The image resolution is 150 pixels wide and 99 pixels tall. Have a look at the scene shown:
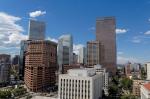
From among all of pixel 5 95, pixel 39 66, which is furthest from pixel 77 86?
pixel 39 66

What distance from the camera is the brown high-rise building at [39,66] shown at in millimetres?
142375

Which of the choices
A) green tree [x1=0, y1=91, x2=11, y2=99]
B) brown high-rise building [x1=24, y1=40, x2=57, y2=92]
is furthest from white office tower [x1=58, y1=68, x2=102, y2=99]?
brown high-rise building [x1=24, y1=40, x2=57, y2=92]

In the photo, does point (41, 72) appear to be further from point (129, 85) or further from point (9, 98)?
point (129, 85)

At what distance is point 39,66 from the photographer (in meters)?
146

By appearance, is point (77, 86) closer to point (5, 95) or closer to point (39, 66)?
point (5, 95)

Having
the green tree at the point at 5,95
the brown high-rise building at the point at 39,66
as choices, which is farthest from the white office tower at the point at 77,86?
the brown high-rise building at the point at 39,66

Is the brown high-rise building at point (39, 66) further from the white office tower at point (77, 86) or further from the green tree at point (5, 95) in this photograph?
the white office tower at point (77, 86)

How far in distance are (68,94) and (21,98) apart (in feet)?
125

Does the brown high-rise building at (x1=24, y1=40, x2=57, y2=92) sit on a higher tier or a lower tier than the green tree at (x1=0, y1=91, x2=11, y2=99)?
higher

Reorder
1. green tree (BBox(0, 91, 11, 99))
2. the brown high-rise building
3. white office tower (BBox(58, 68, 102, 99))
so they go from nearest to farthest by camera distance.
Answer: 1. white office tower (BBox(58, 68, 102, 99))
2. green tree (BBox(0, 91, 11, 99))
3. the brown high-rise building

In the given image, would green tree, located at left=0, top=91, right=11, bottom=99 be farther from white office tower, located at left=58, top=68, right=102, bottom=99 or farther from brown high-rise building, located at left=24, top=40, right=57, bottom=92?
white office tower, located at left=58, top=68, right=102, bottom=99

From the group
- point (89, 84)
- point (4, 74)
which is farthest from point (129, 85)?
point (4, 74)

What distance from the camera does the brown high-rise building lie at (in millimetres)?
142375

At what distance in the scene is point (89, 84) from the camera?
286 ft
